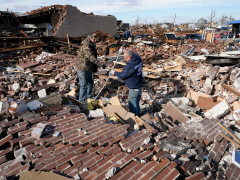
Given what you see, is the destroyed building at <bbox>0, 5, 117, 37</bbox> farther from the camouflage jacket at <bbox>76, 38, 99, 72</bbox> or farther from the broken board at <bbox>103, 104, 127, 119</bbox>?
the broken board at <bbox>103, 104, 127, 119</bbox>

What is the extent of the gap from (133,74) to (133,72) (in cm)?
7

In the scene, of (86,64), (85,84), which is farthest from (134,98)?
(86,64)

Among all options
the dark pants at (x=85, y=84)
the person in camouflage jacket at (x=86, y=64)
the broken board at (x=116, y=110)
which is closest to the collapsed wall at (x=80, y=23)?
the person in camouflage jacket at (x=86, y=64)

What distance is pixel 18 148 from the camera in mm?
2619

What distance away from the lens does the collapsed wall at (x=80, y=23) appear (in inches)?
582

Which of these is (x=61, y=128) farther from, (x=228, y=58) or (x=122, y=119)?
(x=228, y=58)

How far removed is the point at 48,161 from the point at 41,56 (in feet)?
32.6

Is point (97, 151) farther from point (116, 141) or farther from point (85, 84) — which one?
point (85, 84)

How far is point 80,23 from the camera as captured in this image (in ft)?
52.2

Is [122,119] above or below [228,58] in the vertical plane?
below

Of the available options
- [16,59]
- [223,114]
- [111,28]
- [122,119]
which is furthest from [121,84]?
[111,28]

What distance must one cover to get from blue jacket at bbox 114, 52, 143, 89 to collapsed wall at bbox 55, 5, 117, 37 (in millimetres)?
12414

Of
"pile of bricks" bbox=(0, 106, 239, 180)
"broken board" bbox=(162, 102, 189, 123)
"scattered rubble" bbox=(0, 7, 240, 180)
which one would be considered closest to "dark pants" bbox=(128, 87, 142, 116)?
"scattered rubble" bbox=(0, 7, 240, 180)

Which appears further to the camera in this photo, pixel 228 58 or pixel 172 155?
pixel 228 58
